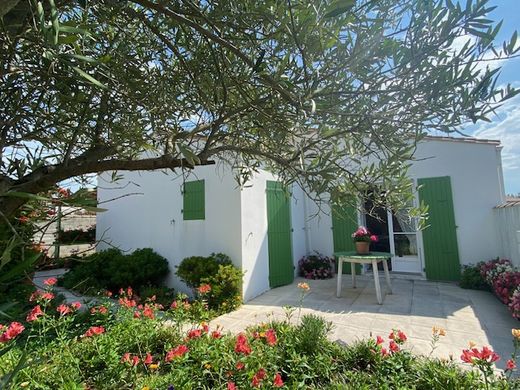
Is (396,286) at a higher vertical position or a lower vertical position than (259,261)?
lower

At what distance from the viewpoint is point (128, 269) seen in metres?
5.86

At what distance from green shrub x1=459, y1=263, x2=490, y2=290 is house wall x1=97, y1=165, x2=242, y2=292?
15.5 ft

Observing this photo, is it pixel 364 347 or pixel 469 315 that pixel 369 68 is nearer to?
pixel 364 347

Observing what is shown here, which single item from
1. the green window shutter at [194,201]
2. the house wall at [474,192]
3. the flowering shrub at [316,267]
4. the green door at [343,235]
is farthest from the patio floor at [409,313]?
the green window shutter at [194,201]

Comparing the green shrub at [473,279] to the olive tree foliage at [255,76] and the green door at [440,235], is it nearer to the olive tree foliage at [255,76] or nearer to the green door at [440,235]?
the green door at [440,235]

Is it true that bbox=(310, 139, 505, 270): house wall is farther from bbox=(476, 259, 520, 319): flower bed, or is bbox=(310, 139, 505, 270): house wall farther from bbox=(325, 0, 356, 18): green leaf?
bbox=(325, 0, 356, 18): green leaf

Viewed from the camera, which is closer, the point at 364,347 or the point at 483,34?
the point at 483,34

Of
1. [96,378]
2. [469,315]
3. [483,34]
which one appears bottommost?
[469,315]

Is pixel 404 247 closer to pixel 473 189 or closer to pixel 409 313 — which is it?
pixel 473 189

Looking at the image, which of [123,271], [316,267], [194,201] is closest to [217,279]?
[194,201]

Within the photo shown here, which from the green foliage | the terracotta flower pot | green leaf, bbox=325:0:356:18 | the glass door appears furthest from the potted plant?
green leaf, bbox=325:0:356:18

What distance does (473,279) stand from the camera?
573cm

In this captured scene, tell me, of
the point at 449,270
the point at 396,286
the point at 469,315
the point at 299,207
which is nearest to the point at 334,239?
the point at 299,207

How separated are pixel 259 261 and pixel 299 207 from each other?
2.49 meters
